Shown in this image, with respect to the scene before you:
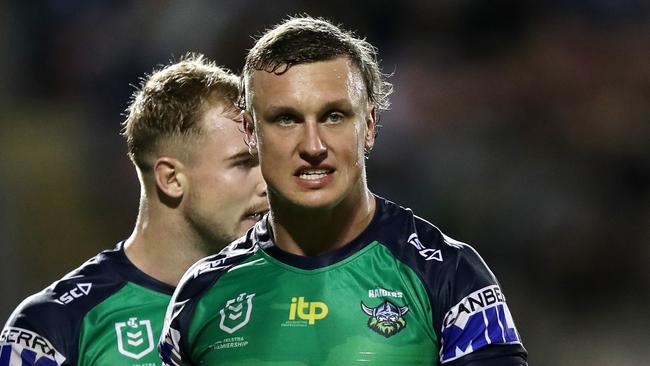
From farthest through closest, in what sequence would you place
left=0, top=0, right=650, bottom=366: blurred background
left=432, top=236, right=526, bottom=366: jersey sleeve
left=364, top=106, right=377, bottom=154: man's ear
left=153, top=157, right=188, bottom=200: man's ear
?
left=0, top=0, right=650, bottom=366: blurred background < left=153, top=157, right=188, bottom=200: man's ear < left=364, top=106, right=377, bottom=154: man's ear < left=432, top=236, right=526, bottom=366: jersey sleeve

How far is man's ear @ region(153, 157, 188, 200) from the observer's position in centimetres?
456

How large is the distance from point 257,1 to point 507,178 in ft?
8.79

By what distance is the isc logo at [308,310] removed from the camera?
11.1ft

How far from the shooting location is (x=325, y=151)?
3316 millimetres

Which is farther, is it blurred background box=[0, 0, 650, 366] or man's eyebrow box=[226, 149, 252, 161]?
blurred background box=[0, 0, 650, 366]

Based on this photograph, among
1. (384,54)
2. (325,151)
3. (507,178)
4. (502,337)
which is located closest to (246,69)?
(325,151)

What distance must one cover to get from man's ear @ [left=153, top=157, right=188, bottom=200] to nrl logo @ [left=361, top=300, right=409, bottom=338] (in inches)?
58.9

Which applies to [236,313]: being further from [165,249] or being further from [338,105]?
[165,249]

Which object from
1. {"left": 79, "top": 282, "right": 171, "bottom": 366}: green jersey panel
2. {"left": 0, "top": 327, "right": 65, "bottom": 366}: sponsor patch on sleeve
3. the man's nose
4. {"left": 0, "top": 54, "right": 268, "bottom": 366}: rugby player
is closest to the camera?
the man's nose

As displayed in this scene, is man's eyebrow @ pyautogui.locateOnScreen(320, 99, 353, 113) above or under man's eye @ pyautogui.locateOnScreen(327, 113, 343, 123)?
above

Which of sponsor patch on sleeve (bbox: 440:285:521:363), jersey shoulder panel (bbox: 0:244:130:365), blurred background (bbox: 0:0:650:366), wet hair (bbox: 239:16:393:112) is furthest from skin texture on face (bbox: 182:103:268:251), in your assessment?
blurred background (bbox: 0:0:650:366)

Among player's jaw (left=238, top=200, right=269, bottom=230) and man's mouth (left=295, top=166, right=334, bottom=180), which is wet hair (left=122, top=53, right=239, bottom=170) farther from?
man's mouth (left=295, top=166, right=334, bottom=180)

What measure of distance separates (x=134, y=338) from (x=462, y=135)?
4595 mm

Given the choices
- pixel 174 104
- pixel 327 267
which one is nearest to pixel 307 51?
pixel 327 267
